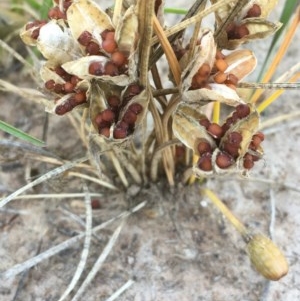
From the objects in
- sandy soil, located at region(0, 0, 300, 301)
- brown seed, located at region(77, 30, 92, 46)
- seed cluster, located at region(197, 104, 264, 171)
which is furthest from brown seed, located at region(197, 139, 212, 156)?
sandy soil, located at region(0, 0, 300, 301)

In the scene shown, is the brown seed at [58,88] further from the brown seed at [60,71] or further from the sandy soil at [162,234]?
the sandy soil at [162,234]

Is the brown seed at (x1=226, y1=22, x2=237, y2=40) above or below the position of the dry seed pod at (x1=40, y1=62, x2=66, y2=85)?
above

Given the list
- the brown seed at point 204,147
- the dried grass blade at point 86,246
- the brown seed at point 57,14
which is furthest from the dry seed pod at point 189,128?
the dried grass blade at point 86,246

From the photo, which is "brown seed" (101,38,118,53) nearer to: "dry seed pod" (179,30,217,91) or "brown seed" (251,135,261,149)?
"dry seed pod" (179,30,217,91)

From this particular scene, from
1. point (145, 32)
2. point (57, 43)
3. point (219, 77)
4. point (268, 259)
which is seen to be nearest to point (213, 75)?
point (219, 77)

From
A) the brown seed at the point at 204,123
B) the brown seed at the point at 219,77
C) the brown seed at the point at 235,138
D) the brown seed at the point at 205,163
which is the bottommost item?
the brown seed at the point at 205,163

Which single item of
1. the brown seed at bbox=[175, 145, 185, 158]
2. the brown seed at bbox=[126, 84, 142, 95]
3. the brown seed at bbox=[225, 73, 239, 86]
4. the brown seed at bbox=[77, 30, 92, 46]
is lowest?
the brown seed at bbox=[175, 145, 185, 158]
